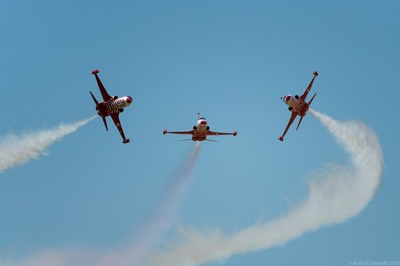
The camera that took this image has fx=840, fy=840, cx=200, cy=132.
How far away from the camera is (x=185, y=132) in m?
121

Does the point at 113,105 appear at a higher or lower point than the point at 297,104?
lower

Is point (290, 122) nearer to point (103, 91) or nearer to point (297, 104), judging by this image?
point (297, 104)

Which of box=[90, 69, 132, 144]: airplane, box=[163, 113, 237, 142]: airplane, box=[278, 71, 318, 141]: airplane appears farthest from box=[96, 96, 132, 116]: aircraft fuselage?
box=[278, 71, 318, 141]: airplane

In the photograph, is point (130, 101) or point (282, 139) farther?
point (282, 139)

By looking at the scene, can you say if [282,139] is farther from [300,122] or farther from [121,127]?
[121,127]

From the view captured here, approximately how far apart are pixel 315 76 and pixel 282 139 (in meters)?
11.7

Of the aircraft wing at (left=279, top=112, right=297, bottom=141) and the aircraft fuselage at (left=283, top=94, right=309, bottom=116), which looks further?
the aircraft wing at (left=279, top=112, right=297, bottom=141)

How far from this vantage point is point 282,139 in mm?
128125

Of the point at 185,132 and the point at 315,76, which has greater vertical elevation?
the point at 315,76

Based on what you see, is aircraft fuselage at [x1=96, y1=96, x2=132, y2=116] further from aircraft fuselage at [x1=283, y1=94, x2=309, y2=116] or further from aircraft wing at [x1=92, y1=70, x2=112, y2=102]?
aircraft fuselage at [x1=283, y1=94, x2=309, y2=116]

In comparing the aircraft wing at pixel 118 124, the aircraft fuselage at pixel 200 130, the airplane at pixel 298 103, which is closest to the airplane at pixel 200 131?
the aircraft fuselage at pixel 200 130

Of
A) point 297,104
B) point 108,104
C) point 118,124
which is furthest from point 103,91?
point 297,104

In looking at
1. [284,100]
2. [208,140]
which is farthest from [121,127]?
[284,100]

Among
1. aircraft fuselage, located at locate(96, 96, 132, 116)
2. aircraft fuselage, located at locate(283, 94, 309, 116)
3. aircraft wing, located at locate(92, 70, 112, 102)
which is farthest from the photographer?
aircraft fuselage, located at locate(283, 94, 309, 116)
